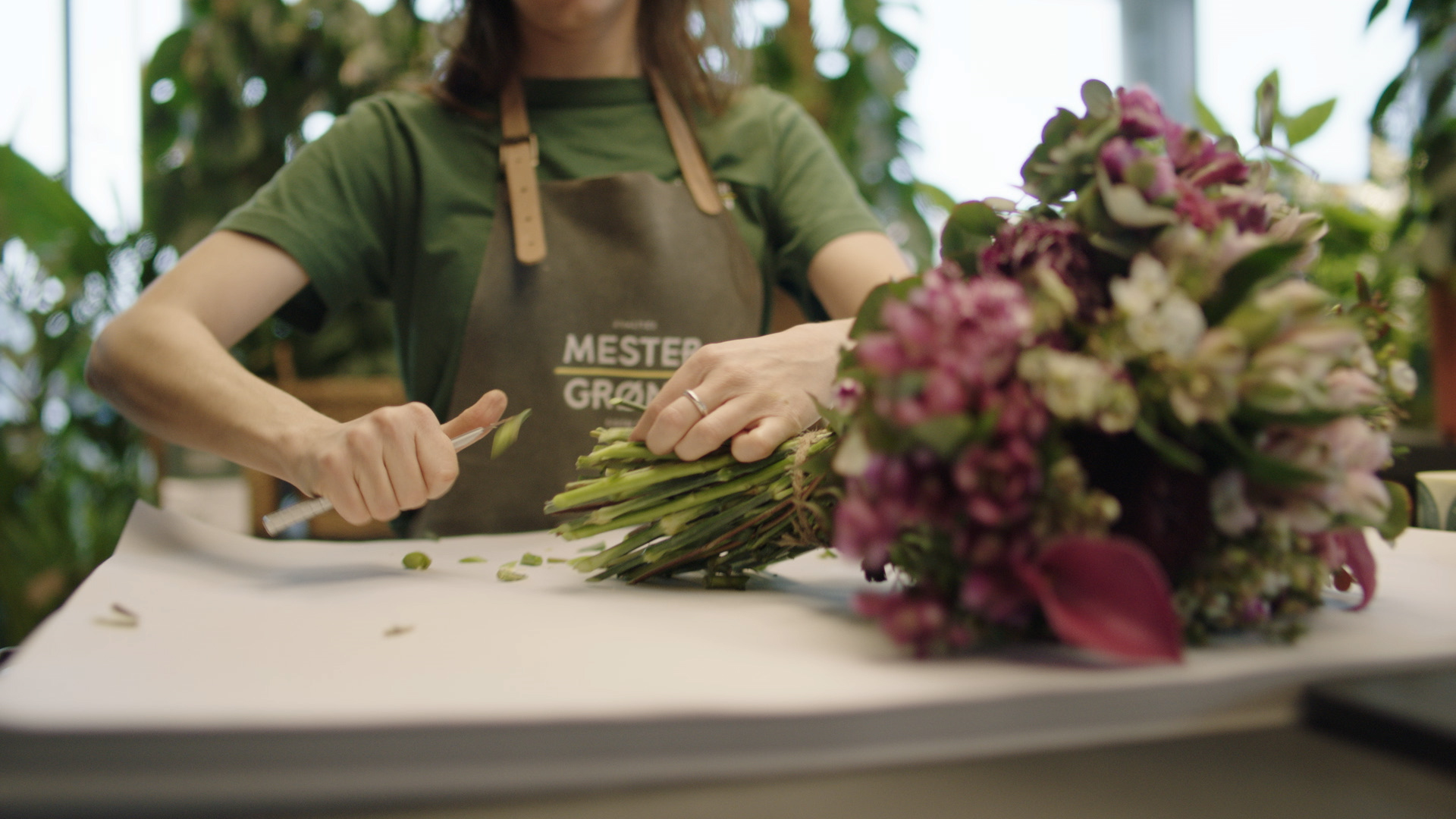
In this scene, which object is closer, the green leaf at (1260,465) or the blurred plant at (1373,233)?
the green leaf at (1260,465)

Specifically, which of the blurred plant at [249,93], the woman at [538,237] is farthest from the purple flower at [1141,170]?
the blurred plant at [249,93]

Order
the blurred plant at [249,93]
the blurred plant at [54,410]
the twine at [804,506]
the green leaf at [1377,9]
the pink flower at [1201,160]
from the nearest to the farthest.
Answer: the pink flower at [1201,160], the twine at [804,506], the green leaf at [1377,9], the blurred plant at [54,410], the blurred plant at [249,93]

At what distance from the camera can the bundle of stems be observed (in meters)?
0.56

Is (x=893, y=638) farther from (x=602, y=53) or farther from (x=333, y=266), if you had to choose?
(x=602, y=53)

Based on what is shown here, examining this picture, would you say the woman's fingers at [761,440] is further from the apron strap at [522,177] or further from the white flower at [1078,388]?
the apron strap at [522,177]

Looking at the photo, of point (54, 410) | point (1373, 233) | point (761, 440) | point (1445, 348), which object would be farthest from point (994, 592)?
point (54, 410)

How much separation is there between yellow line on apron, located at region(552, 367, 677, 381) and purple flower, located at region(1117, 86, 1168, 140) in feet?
2.03

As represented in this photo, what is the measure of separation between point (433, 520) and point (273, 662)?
2.13 ft

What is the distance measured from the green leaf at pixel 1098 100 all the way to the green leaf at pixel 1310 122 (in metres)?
0.73

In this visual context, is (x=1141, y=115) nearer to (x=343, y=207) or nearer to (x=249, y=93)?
(x=343, y=207)

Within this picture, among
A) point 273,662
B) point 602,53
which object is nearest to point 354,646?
point 273,662

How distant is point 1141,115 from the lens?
42 cm

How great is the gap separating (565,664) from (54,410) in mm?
2408

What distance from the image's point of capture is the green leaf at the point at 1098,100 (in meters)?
0.43
